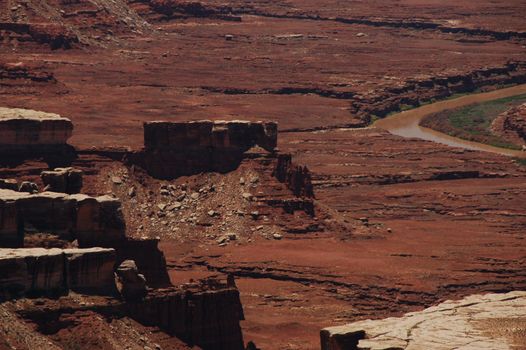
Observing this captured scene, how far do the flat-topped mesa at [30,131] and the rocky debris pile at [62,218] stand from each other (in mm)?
19250

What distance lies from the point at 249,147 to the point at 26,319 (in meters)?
32.8

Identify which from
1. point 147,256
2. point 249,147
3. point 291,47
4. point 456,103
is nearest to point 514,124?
point 456,103

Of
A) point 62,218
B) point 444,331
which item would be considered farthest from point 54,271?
point 444,331

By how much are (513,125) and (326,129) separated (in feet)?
45.9

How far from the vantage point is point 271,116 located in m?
133

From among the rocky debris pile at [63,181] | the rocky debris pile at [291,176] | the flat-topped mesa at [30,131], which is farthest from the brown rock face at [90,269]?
the rocky debris pile at [291,176]

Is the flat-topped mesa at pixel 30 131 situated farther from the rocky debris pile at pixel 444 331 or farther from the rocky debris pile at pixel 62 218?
the rocky debris pile at pixel 444 331

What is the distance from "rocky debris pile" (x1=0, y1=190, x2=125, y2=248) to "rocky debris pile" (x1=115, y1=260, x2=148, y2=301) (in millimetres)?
2753

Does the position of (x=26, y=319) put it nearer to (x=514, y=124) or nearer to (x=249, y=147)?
(x=249, y=147)

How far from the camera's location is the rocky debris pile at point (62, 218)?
232ft

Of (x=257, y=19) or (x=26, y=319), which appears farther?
(x=257, y=19)

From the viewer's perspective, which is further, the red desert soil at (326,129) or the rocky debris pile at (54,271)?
the red desert soil at (326,129)

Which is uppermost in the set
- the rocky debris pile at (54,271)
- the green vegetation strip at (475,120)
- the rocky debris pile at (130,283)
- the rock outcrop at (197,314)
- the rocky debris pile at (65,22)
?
the rocky debris pile at (54,271)

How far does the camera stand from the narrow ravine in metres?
138
